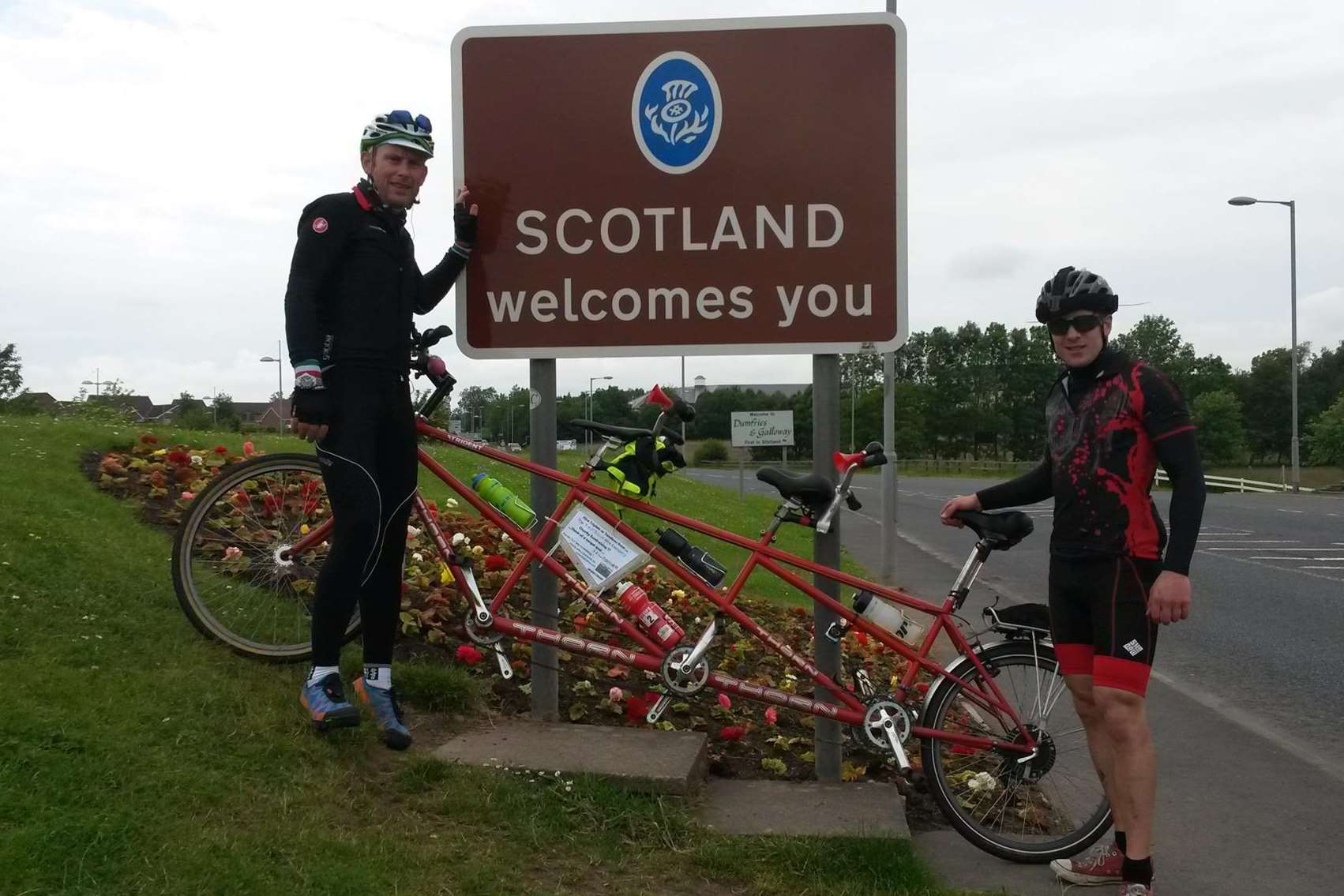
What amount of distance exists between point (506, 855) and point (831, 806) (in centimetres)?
114

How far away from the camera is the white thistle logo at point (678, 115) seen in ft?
14.3

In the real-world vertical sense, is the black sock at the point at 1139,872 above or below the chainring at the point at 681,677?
below

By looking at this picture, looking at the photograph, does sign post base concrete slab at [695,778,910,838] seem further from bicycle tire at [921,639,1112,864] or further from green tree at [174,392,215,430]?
green tree at [174,392,215,430]

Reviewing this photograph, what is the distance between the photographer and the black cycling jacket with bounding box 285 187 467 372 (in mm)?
3699

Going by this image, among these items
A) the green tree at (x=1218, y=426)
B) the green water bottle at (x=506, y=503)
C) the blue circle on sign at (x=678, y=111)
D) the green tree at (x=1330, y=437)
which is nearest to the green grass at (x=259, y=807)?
the green water bottle at (x=506, y=503)

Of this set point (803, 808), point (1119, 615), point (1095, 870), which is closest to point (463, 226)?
point (803, 808)

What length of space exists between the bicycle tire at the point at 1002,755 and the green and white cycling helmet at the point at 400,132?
2545mm

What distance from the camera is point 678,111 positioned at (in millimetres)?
4371

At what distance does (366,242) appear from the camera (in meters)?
3.86

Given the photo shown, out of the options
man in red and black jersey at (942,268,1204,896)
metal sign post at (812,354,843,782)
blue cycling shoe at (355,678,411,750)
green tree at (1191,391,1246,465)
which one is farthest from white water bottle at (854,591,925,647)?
green tree at (1191,391,1246,465)

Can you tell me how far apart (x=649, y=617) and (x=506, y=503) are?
69 cm

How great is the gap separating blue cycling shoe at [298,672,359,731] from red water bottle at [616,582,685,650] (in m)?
1.01

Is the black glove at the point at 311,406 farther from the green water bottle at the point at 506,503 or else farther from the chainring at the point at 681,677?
the chainring at the point at 681,677

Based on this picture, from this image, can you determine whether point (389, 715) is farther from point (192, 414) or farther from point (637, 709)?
point (192, 414)
